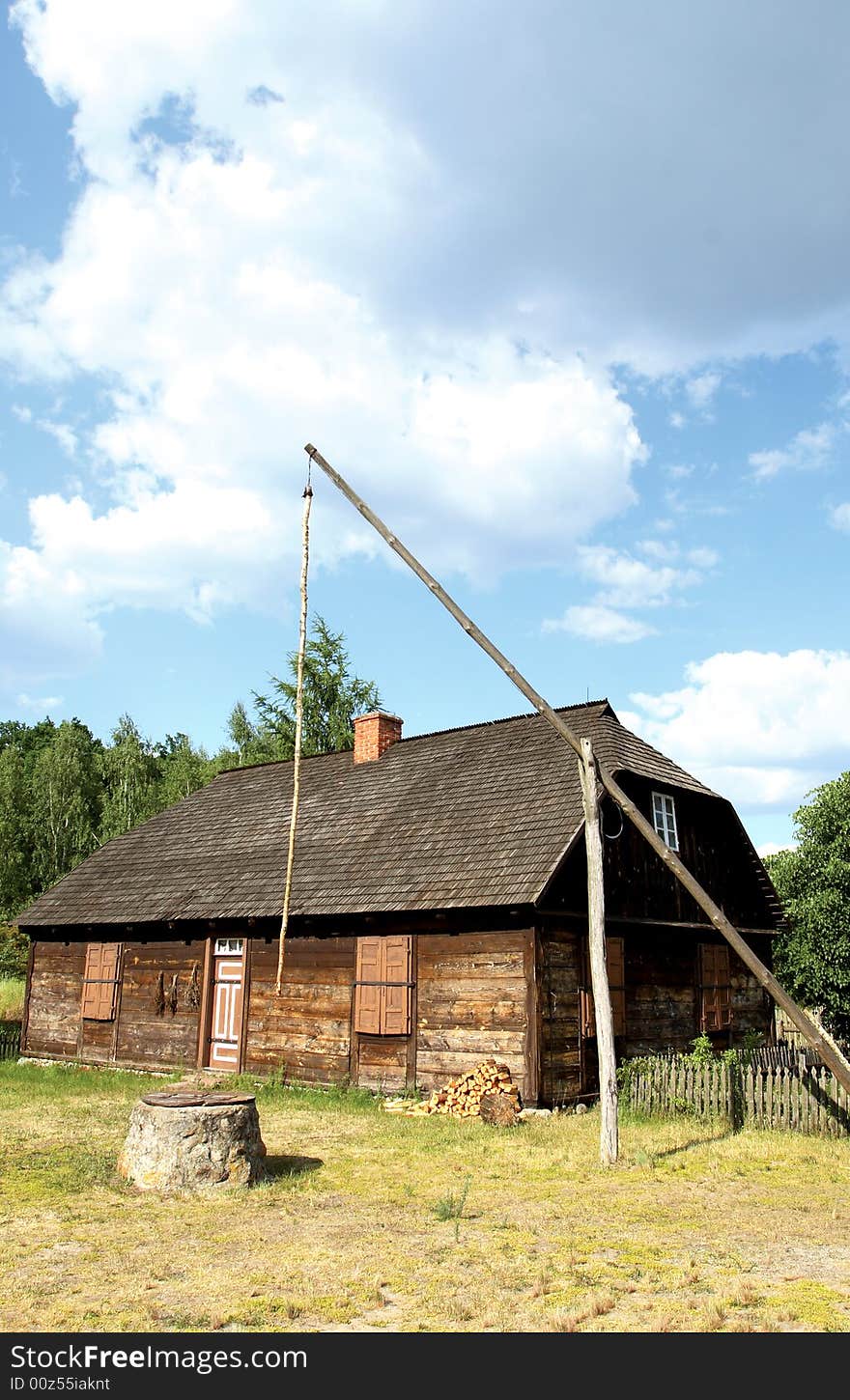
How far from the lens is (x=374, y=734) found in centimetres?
2255

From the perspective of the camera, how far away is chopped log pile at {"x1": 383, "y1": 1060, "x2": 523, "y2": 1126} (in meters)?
13.9


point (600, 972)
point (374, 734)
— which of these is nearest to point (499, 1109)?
point (600, 972)

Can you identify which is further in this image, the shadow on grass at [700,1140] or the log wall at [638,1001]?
the log wall at [638,1001]

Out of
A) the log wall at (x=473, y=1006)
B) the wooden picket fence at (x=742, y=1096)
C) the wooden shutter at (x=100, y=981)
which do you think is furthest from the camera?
the wooden shutter at (x=100, y=981)

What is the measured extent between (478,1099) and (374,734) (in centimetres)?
973

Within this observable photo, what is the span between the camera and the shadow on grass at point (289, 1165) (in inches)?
410

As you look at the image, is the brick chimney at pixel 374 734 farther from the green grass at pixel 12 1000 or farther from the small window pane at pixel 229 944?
the green grass at pixel 12 1000

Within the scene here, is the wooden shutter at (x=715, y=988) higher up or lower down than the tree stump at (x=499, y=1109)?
higher up

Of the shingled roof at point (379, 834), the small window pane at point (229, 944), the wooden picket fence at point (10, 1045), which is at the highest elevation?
the shingled roof at point (379, 834)

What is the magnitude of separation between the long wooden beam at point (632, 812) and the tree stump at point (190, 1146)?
515 centimetres

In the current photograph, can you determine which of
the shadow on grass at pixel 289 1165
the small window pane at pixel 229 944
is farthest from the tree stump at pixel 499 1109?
the small window pane at pixel 229 944

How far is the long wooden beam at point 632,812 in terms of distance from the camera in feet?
37.4

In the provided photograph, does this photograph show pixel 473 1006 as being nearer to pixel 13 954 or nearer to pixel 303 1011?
pixel 303 1011

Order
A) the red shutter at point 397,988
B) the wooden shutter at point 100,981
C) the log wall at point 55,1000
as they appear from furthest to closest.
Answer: the log wall at point 55,1000 < the wooden shutter at point 100,981 < the red shutter at point 397,988
